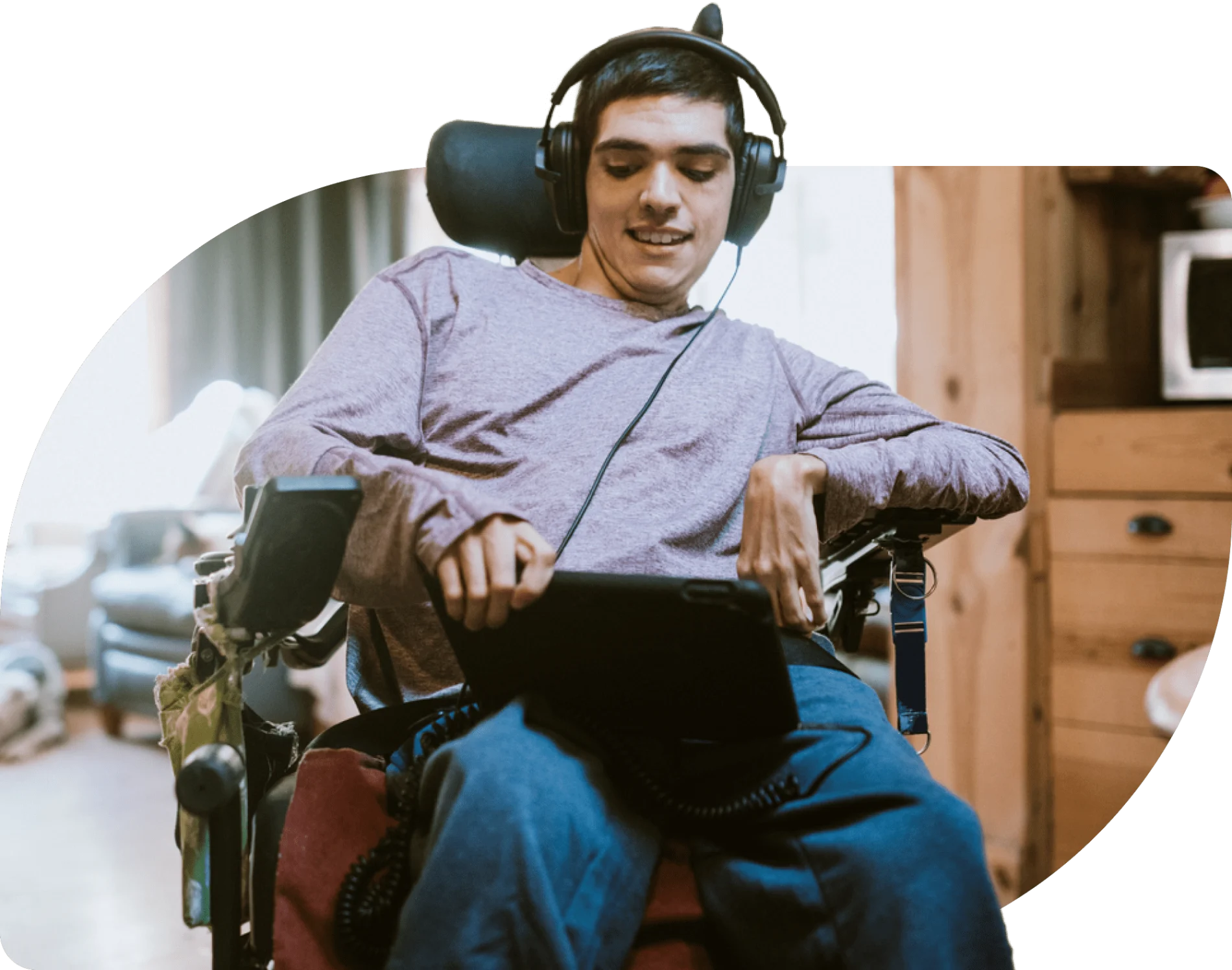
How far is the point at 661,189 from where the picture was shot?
37.8 inches

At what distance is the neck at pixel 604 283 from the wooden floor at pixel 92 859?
0.76m

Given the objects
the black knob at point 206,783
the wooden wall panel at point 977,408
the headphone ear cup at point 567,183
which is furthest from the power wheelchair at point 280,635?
the wooden wall panel at point 977,408

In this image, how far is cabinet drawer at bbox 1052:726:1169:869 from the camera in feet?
4.76

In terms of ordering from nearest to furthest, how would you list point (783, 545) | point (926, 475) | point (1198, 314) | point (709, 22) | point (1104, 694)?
point (783, 545) < point (926, 475) < point (709, 22) < point (1198, 314) < point (1104, 694)

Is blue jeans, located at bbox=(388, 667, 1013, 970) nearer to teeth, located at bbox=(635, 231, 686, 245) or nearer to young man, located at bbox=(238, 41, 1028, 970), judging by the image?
Answer: young man, located at bbox=(238, 41, 1028, 970)

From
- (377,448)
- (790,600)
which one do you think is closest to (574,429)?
(377,448)

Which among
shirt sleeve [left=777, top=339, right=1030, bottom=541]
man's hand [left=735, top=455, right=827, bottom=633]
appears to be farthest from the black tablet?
shirt sleeve [left=777, top=339, right=1030, bottom=541]

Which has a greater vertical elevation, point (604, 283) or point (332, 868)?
point (604, 283)

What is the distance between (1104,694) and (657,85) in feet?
3.69

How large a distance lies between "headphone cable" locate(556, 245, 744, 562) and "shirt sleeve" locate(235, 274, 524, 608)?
12 cm

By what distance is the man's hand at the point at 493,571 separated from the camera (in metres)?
0.66

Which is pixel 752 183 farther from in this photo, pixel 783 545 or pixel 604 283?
pixel 783 545

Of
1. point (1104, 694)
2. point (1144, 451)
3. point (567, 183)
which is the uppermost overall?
point (567, 183)

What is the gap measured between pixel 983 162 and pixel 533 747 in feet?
4.07
